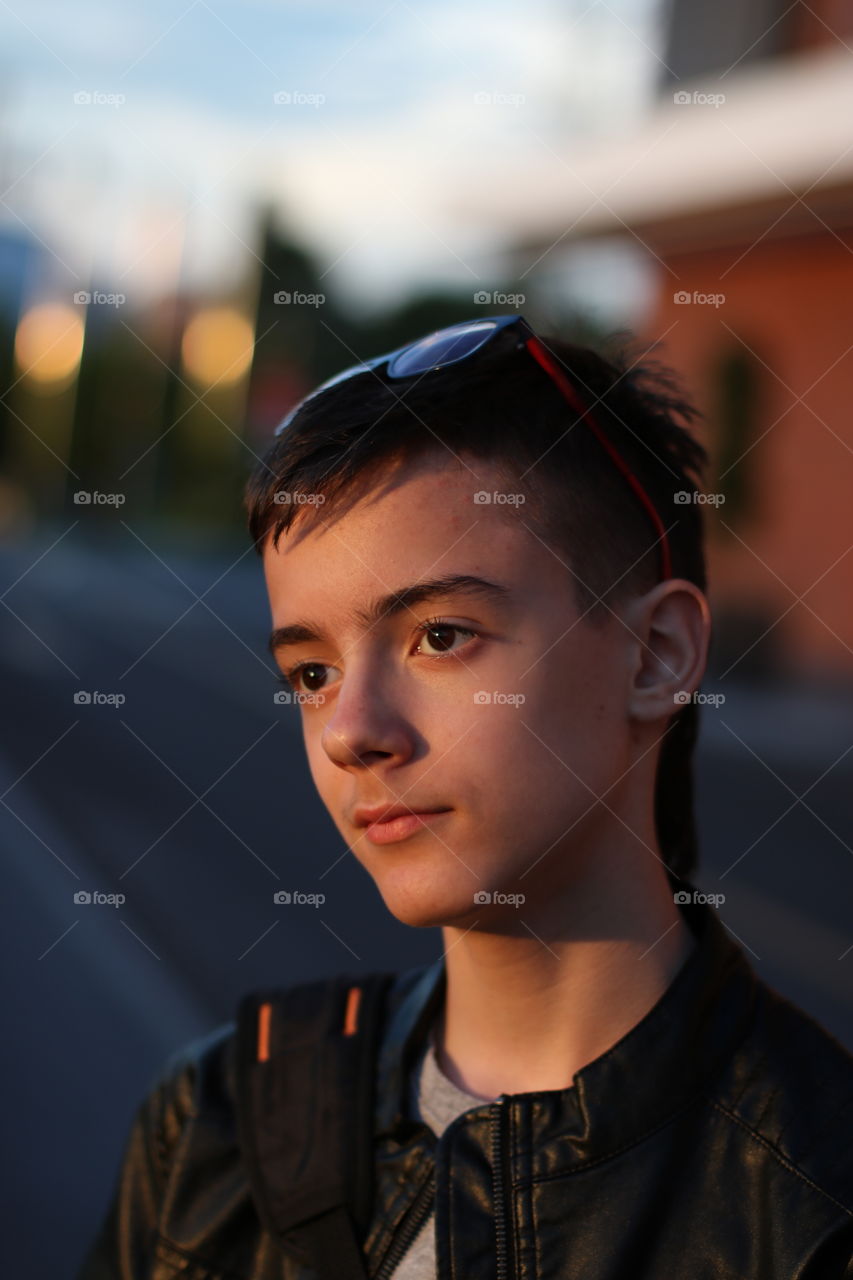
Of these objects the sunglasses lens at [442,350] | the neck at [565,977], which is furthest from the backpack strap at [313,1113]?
the sunglasses lens at [442,350]

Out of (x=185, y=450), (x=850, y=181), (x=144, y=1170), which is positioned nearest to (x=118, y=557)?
(x=185, y=450)

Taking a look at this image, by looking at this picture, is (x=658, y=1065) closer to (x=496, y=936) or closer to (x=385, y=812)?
(x=496, y=936)

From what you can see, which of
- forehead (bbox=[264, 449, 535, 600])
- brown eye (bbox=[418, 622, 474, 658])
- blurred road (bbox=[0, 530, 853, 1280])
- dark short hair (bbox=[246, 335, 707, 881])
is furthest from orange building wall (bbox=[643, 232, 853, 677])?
brown eye (bbox=[418, 622, 474, 658])

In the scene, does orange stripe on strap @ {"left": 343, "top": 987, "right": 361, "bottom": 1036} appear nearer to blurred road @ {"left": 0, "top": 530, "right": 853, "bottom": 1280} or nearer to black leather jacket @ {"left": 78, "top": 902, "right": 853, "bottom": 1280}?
black leather jacket @ {"left": 78, "top": 902, "right": 853, "bottom": 1280}

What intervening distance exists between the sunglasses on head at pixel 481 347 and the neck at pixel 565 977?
46 centimetres

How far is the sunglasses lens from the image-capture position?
180cm

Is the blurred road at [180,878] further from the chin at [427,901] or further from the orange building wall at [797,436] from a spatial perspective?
the chin at [427,901]

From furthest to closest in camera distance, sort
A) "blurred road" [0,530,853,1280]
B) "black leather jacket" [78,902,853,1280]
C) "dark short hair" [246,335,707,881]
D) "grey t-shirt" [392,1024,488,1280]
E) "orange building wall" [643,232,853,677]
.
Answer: "orange building wall" [643,232,853,677]
"blurred road" [0,530,853,1280]
"dark short hair" [246,335,707,881]
"grey t-shirt" [392,1024,488,1280]
"black leather jacket" [78,902,853,1280]

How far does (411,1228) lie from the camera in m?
1.62

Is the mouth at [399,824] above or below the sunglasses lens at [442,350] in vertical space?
below

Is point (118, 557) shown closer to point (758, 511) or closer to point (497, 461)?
point (758, 511)

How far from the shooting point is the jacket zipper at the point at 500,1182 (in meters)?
1.52

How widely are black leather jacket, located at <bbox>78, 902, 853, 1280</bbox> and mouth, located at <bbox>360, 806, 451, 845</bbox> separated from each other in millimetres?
332

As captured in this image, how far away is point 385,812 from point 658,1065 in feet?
1.42
